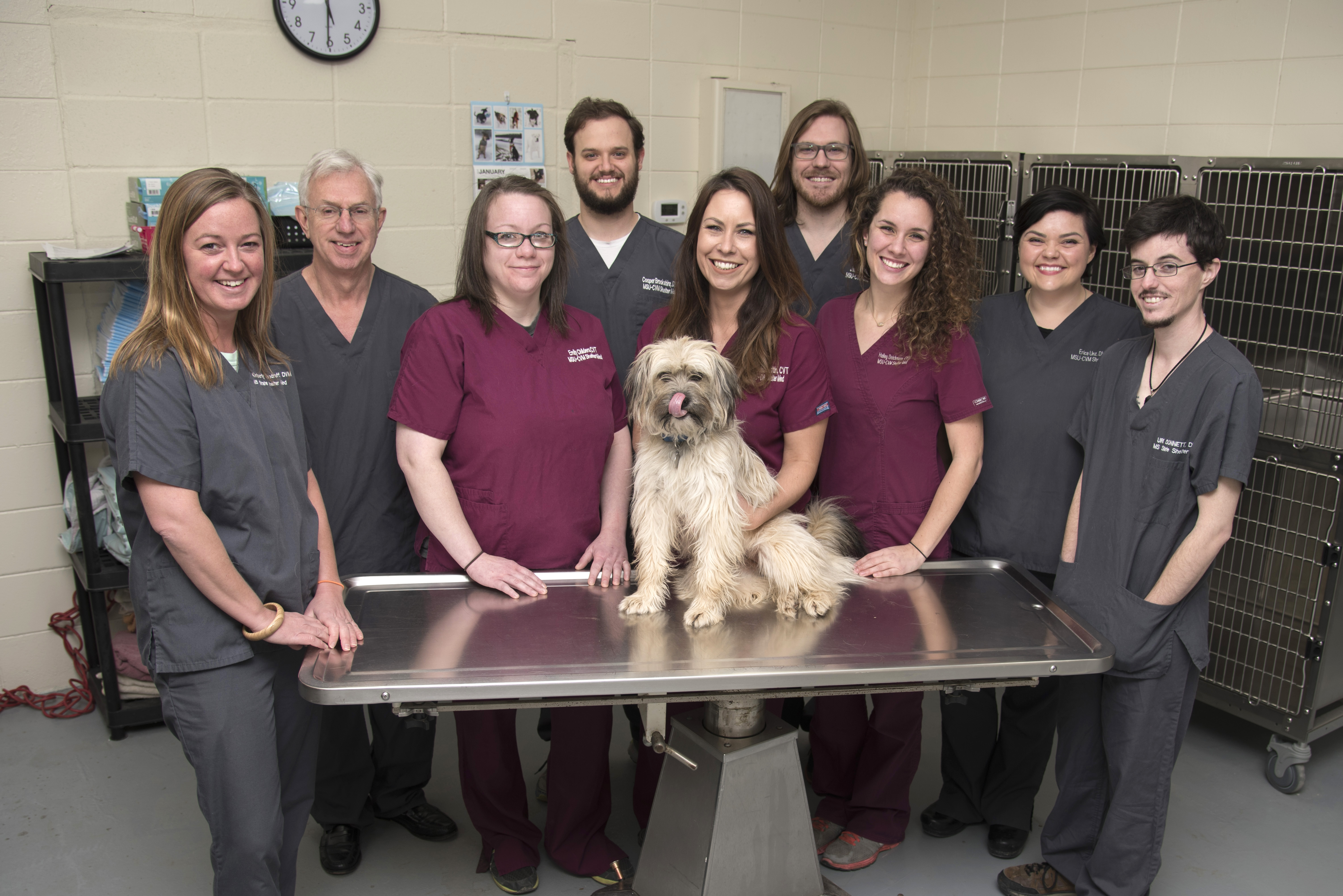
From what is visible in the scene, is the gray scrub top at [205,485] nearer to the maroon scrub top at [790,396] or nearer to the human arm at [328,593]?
the human arm at [328,593]

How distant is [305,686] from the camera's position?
183cm

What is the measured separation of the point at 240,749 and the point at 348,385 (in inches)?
40.0

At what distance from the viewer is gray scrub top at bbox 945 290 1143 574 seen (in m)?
2.66

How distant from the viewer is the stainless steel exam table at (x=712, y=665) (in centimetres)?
190

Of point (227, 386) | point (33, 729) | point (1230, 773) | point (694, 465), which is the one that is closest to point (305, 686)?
point (227, 386)

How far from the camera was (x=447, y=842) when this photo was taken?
9.75 ft

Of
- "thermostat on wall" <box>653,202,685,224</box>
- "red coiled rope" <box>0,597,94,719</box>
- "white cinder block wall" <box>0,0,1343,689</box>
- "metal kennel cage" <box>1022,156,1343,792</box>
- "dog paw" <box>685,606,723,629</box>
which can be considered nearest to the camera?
"dog paw" <box>685,606,723,629</box>

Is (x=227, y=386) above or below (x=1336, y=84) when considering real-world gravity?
below

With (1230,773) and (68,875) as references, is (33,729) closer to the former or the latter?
(68,875)

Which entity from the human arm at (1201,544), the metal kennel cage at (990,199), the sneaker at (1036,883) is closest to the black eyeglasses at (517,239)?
the human arm at (1201,544)

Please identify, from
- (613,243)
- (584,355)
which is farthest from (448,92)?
(584,355)

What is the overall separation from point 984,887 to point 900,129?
12.8ft

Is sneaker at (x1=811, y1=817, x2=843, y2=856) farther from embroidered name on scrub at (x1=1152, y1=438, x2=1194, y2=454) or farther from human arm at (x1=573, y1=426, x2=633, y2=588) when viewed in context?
embroidered name on scrub at (x1=1152, y1=438, x2=1194, y2=454)

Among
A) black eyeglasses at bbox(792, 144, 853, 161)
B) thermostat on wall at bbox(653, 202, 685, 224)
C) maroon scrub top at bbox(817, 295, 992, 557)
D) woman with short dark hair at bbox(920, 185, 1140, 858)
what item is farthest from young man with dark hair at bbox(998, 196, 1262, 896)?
thermostat on wall at bbox(653, 202, 685, 224)
